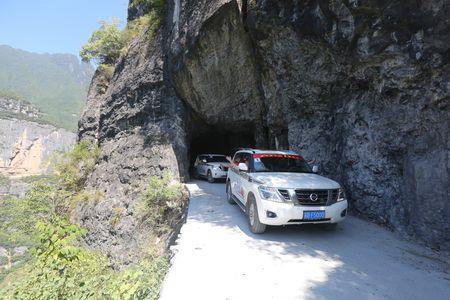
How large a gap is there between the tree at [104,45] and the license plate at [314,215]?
71.3ft

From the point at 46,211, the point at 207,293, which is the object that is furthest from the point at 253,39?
the point at 46,211

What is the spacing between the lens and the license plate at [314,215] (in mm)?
5953

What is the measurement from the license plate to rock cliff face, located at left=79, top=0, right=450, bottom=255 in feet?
6.79

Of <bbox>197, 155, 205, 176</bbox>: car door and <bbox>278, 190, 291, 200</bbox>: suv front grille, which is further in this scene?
<bbox>197, 155, 205, 176</bbox>: car door

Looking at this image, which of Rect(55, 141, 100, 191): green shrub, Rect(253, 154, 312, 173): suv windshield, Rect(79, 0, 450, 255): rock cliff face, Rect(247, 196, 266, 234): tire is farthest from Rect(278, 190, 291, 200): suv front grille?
Rect(55, 141, 100, 191): green shrub

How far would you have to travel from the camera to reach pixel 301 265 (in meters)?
4.91

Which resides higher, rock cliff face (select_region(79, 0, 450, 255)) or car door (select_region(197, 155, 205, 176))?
rock cliff face (select_region(79, 0, 450, 255))

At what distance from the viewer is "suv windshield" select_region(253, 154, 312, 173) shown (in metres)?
7.56

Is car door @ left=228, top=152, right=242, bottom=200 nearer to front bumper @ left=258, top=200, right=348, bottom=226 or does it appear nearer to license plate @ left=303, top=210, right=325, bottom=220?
front bumper @ left=258, top=200, right=348, bottom=226

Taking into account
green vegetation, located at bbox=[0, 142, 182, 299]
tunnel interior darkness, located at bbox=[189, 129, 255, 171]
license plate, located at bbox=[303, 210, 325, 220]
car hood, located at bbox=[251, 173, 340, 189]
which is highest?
tunnel interior darkness, located at bbox=[189, 129, 255, 171]

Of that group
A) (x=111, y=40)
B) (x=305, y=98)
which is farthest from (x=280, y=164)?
(x=111, y=40)

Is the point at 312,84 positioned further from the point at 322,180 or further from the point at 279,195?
the point at 279,195

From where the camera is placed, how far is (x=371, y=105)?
7926 mm

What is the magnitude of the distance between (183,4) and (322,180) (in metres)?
12.1
